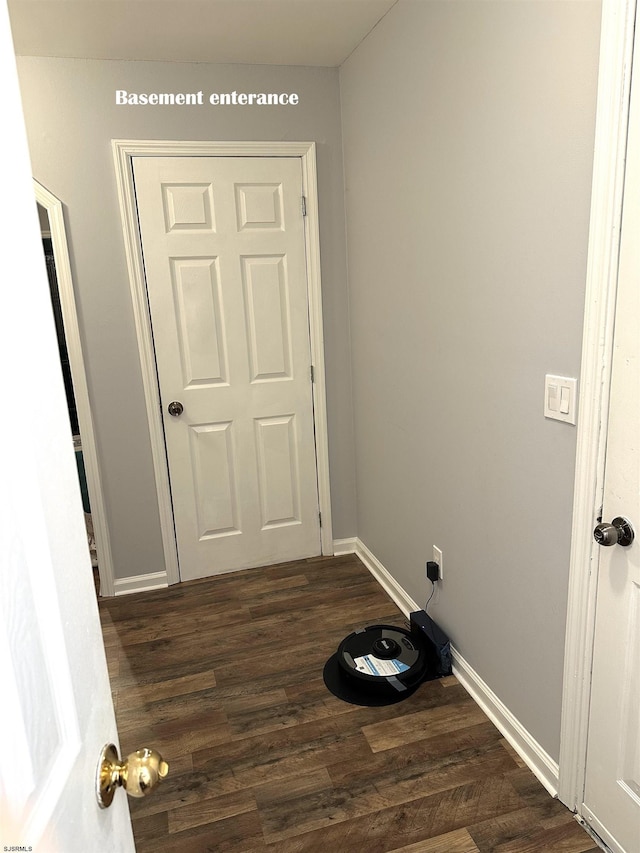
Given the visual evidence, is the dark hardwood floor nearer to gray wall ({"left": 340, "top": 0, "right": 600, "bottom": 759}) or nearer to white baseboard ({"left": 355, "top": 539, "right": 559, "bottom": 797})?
white baseboard ({"left": 355, "top": 539, "right": 559, "bottom": 797})

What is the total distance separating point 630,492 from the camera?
140cm

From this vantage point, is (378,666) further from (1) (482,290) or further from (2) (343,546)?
(1) (482,290)

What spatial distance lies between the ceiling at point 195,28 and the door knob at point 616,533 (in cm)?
202

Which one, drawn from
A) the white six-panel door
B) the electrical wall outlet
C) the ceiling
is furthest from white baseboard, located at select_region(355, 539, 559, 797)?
the ceiling

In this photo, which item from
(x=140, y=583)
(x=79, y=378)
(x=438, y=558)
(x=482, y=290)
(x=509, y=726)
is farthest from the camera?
(x=140, y=583)

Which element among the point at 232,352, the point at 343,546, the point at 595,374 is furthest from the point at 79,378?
the point at 595,374

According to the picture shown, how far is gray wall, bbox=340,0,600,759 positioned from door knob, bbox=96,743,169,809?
127cm

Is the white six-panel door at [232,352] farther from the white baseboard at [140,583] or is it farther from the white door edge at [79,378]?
the white door edge at [79,378]

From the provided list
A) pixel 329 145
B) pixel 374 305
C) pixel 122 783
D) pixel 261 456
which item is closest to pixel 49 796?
pixel 122 783

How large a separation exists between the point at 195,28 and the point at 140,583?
256cm

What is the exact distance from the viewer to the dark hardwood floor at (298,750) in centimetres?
171

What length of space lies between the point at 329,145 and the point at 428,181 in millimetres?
994

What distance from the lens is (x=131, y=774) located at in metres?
0.68

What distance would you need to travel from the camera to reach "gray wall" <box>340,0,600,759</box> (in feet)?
5.05
